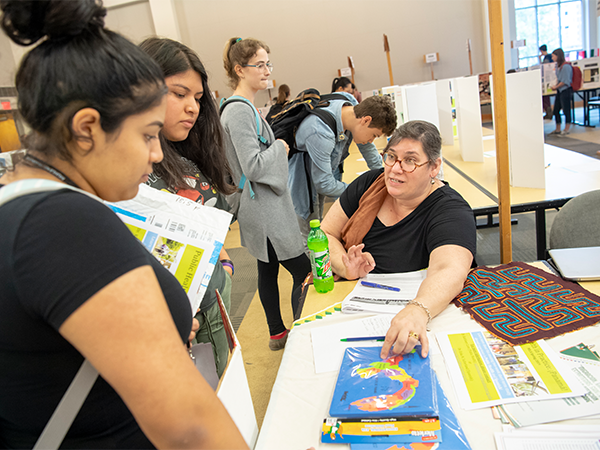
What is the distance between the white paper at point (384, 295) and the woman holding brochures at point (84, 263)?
822mm

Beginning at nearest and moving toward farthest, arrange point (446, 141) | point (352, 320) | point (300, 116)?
point (352, 320) → point (300, 116) → point (446, 141)

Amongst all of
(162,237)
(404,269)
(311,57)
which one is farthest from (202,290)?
(311,57)

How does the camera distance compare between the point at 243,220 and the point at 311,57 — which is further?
the point at 311,57

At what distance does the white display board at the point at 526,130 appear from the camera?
2416mm

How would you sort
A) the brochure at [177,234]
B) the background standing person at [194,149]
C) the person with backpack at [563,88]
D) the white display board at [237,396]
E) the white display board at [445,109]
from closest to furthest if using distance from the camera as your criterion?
the white display board at [237,396], the brochure at [177,234], the background standing person at [194,149], the white display board at [445,109], the person with backpack at [563,88]

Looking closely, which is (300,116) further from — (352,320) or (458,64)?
(458,64)

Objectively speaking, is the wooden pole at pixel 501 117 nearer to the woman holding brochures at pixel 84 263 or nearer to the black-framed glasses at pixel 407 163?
the black-framed glasses at pixel 407 163

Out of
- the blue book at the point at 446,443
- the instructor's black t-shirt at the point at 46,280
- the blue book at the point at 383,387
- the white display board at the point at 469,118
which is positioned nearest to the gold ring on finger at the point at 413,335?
the blue book at the point at 383,387

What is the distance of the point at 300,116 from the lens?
2.28 metres

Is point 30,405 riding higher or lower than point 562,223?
higher

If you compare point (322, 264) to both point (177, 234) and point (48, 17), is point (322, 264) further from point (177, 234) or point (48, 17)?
point (48, 17)

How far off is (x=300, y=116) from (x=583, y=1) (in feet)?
39.5

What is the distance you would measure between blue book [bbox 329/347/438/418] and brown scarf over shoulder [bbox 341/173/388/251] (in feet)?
2.49

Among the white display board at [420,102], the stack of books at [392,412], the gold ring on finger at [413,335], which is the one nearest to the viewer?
the stack of books at [392,412]
